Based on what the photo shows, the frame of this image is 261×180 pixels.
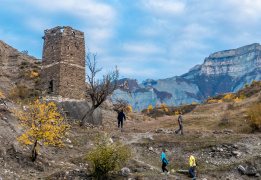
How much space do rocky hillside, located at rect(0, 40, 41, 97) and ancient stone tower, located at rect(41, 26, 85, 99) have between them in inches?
451

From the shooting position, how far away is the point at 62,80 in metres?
23.5

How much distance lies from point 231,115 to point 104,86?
580 inches

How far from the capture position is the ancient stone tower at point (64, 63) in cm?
2361

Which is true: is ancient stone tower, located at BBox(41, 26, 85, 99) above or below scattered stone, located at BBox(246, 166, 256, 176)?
above

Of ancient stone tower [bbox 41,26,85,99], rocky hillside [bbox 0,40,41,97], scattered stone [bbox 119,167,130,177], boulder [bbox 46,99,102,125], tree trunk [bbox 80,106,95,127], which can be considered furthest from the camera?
rocky hillside [bbox 0,40,41,97]

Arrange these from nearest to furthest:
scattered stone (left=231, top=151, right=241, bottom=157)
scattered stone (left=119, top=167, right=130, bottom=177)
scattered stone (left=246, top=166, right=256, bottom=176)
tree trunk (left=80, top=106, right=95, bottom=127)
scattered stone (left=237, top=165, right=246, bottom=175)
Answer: scattered stone (left=119, top=167, right=130, bottom=177), scattered stone (left=246, top=166, right=256, bottom=176), scattered stone (left=237, top=165, right=246, bottom=175), scattered stone (left=231, top=151, right=241, bottom=157), tree trunk (left=80, top=106, right=95, bottom=127)

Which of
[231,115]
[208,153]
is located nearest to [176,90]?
[231,115]

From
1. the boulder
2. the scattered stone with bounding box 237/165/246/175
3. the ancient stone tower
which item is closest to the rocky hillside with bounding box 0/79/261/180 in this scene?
the scattered stone with bounding box 237/165/246/175

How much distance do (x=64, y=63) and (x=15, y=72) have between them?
82.9ft

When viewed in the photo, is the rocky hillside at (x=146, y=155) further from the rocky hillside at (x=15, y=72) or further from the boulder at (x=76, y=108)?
the rocky hillside at (x=15, y=72)

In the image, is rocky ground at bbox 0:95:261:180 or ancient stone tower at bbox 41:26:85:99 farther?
ancient stone tower at bbox 41:26:85:99

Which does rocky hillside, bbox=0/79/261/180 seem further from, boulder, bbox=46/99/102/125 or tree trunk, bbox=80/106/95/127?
boulder, bbox=46/99/102/125

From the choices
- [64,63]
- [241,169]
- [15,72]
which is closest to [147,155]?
[241,169]

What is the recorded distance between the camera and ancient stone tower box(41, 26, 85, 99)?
23609 millimetres
